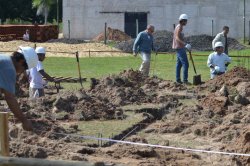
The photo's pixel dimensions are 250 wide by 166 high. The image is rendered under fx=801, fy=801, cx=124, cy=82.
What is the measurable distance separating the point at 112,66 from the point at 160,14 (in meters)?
29.4

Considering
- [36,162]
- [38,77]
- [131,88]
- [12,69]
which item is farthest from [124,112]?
[36,162]

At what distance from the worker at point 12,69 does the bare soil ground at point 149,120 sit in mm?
1253

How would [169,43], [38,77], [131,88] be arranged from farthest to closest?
[169,43]
[131,88]
[38,77]

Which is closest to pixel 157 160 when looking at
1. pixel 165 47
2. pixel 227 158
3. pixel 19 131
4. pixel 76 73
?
pixel 227 158

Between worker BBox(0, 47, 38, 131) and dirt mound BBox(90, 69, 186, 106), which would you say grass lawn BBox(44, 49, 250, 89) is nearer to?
dirt mound BBox(90, 69, 186, 106)

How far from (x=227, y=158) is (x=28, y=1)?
72.0 metres

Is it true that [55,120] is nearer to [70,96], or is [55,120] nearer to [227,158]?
[70,96]

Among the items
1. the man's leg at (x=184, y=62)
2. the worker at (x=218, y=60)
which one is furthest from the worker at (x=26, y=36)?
the worker at (x=218, y=60)

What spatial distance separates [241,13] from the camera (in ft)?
188

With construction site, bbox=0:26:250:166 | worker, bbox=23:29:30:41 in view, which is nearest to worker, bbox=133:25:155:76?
construction site, bbox=0:26:250:166

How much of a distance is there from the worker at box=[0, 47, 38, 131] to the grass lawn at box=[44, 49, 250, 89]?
512 inches

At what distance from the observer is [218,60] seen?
20219mm

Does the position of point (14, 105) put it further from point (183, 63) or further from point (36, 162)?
point (183, 63)

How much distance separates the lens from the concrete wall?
57500 millimetres
